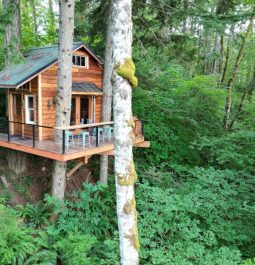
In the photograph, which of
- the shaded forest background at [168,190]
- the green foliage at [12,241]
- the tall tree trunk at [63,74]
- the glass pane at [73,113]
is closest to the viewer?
the green foliage at [12,241]

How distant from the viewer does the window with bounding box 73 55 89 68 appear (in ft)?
34.4

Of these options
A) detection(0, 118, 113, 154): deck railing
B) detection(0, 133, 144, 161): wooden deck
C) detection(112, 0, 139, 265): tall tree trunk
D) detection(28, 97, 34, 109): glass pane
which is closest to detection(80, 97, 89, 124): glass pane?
detection(0, 118, 113, 154): deck railing

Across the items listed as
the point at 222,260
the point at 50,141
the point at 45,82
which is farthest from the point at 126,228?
the point at 45,82

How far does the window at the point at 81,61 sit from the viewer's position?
10492 millimetres

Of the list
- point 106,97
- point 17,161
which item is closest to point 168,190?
point 106,97

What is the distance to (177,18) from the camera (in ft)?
31.4

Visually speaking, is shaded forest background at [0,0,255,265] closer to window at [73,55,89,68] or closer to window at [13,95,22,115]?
window at [73,55,89,68]

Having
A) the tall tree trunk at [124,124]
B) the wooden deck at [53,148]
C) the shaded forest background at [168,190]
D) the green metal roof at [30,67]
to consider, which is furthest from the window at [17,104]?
the tall tree trunk at [124,124]

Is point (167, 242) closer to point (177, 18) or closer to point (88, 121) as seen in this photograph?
point (88, 121)

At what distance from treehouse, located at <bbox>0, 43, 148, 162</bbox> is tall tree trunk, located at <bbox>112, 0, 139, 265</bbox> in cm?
327

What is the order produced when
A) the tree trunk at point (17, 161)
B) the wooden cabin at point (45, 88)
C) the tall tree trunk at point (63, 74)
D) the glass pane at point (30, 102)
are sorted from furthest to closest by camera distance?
the tree trunk at point (17, 161), the glass pane at point (30, 102), the wooden cabin at point (45, 88), the tall tree trunk at point (63, 74)

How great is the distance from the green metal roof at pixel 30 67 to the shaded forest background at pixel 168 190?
1.69 meters

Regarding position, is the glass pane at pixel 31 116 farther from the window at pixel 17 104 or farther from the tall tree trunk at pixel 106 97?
the tall tree trunk at pixel 106 97

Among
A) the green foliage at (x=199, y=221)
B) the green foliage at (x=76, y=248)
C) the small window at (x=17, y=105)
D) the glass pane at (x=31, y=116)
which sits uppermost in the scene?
the small window at (x=17, y=105)
